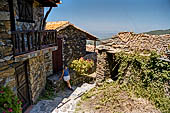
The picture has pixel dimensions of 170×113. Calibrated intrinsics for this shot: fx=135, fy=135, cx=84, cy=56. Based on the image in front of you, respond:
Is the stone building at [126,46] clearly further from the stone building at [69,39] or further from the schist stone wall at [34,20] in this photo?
the schist stone wall at [34,20]

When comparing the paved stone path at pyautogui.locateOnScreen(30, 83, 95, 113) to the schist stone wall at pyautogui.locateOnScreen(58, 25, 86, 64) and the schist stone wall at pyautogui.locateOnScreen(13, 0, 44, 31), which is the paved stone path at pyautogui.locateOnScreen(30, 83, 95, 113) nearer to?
the schist stone wall at pyautogui.locateOnScreen(58, 25, 86, 64)

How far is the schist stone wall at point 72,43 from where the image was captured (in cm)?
932

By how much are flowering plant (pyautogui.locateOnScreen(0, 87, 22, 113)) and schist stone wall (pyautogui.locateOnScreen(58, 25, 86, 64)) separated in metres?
5.57

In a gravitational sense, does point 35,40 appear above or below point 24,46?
above

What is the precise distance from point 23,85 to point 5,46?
2.26 metres

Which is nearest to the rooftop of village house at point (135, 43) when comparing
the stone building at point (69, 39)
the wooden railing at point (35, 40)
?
the wooden railing at point (35, 40)

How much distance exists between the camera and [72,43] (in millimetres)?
10086

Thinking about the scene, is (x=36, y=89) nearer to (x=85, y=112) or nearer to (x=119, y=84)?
(x=85, y=112)

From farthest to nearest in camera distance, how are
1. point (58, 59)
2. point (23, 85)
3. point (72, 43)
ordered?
point (72, 43) < point (58, 59) < point (23, 85)

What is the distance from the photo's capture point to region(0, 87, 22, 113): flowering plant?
3447 mm

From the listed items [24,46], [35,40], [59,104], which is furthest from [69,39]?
[24,46]

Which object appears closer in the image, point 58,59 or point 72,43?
point 58,59

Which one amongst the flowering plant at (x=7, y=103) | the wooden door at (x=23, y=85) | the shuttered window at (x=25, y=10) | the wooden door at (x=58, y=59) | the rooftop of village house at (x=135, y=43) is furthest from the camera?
the wooden door at (x=58, y=59)

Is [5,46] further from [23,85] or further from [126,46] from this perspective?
[126,46]
